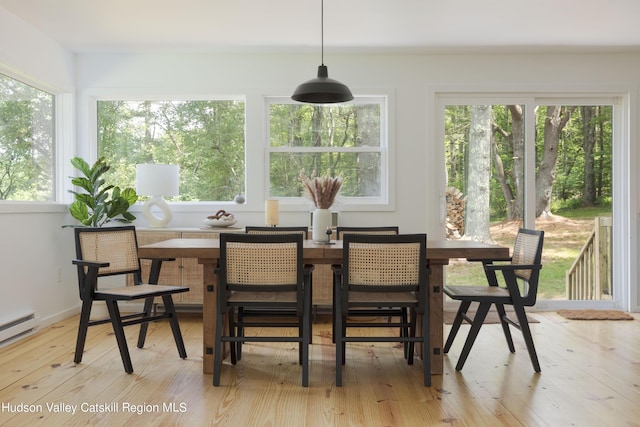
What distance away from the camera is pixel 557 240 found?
17.5 ft

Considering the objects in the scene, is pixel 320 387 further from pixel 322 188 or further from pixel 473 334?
pixel 322 188

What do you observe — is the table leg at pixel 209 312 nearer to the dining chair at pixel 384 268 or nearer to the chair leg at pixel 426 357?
the dining chair at pixel 384 268

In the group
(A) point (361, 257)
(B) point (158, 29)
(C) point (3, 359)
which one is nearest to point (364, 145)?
(B) point (158, 29)

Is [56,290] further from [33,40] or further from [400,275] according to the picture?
[400,275]

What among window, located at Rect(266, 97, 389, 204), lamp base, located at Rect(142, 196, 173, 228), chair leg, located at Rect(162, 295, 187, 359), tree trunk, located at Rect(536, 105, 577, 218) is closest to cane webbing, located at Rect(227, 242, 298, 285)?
chair leg, located at Rect(162, 295, 187, 359)

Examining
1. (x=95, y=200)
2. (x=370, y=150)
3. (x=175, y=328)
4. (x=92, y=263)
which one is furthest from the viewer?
(x=370, y=150)

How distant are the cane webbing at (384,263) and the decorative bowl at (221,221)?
218cm

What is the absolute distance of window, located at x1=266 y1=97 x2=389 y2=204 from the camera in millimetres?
5266

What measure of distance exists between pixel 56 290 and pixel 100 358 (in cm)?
155

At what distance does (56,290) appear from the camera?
15.6 ft

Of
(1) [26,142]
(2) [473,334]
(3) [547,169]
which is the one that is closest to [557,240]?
(3) [547,169]

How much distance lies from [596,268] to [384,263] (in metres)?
3.36

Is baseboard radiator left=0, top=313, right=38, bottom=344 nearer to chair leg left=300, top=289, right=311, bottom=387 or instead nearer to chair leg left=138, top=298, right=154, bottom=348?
chair leg left=138, top=298, right=154, bottom=348

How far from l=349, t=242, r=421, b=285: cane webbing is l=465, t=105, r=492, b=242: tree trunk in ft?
8.27
